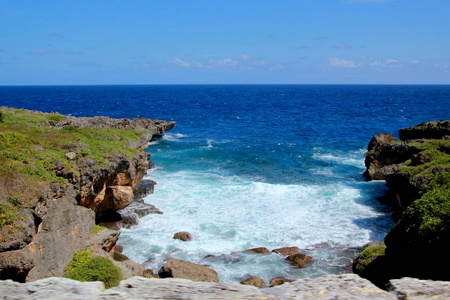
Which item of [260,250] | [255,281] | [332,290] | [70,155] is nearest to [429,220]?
[255,281]

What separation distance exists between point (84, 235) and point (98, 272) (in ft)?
13.5

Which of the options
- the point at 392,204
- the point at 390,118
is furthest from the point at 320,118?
the point at 392,204

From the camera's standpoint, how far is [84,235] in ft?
60.2

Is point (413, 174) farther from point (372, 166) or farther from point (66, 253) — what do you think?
point (66, 253)

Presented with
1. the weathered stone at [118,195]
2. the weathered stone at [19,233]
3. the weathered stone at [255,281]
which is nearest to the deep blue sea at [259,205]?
the weathered stone at [255,281]

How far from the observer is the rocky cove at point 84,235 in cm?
604

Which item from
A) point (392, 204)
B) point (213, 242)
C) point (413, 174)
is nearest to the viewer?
point (213, 242)

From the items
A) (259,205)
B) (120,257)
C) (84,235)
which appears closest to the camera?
(84,235)

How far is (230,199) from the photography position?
31.8m

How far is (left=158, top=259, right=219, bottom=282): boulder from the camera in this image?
18172 millimetres

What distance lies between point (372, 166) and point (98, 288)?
36972 millimetres

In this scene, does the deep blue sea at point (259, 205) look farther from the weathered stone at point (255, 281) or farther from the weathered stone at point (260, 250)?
the weathered stone at point (255, 281)

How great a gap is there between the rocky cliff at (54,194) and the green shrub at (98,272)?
104cm

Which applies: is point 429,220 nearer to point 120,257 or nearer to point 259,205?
point 120,257
